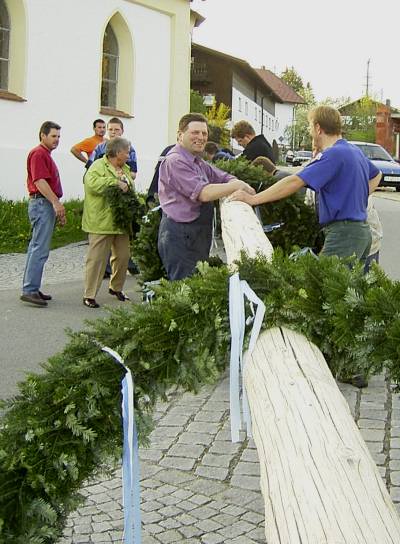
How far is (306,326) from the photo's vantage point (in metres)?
2.54

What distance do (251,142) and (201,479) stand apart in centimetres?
558

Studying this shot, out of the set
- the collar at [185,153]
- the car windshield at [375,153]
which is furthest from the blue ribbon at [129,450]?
the car windshield at [375,153]

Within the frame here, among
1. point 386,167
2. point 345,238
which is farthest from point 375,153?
point 345,238

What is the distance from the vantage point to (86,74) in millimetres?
17922

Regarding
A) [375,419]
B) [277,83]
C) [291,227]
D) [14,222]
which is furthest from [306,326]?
[277,83]

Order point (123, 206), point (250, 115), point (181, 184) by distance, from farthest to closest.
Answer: point (250, 115)
point (123, 206)
point (181, 184)

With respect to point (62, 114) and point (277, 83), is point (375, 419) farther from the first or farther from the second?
point (277, 83)

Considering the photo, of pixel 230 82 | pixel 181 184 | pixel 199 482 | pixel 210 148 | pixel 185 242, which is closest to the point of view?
pixel 199 482

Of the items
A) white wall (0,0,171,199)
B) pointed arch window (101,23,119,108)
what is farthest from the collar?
pointed arch window (101,23,119,108)

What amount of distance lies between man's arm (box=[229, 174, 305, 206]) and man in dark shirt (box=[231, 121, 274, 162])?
3.82m

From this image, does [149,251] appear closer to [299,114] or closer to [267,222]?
[267,222]

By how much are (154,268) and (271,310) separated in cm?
431

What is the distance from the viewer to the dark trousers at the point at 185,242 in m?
5.86

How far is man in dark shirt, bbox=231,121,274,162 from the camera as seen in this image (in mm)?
9281
